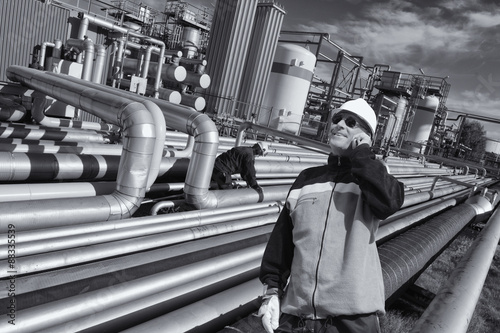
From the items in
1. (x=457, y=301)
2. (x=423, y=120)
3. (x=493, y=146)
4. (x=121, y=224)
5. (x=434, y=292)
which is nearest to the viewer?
(x=457, y=301)

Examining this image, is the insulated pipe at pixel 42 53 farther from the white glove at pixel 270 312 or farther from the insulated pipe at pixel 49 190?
the white glove at pixel 270 312

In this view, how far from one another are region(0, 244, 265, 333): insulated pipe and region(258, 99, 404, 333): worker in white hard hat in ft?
3.22

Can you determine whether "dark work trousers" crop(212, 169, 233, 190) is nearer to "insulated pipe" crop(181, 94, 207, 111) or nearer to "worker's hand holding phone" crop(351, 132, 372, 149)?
"worker's hand holding phone" crop(351, 132, 372, 149)

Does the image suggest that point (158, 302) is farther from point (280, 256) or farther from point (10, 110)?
point (10, 110)

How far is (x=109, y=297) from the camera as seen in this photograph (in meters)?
2.29

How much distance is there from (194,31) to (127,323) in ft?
82.5

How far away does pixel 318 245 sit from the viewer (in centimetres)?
184

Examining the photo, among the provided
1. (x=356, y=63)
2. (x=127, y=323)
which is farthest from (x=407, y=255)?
(x=356, y=63)

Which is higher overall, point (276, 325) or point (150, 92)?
point (150, 92)

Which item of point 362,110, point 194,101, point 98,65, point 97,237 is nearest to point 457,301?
point 362,110

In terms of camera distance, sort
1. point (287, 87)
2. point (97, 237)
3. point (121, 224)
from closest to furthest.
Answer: point (97, 237) → point (121, 224) → point (287, 87)

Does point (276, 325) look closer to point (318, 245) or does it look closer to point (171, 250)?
point (318, 245)

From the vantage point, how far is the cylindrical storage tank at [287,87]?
1716cm

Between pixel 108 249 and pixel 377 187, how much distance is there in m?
2.15
